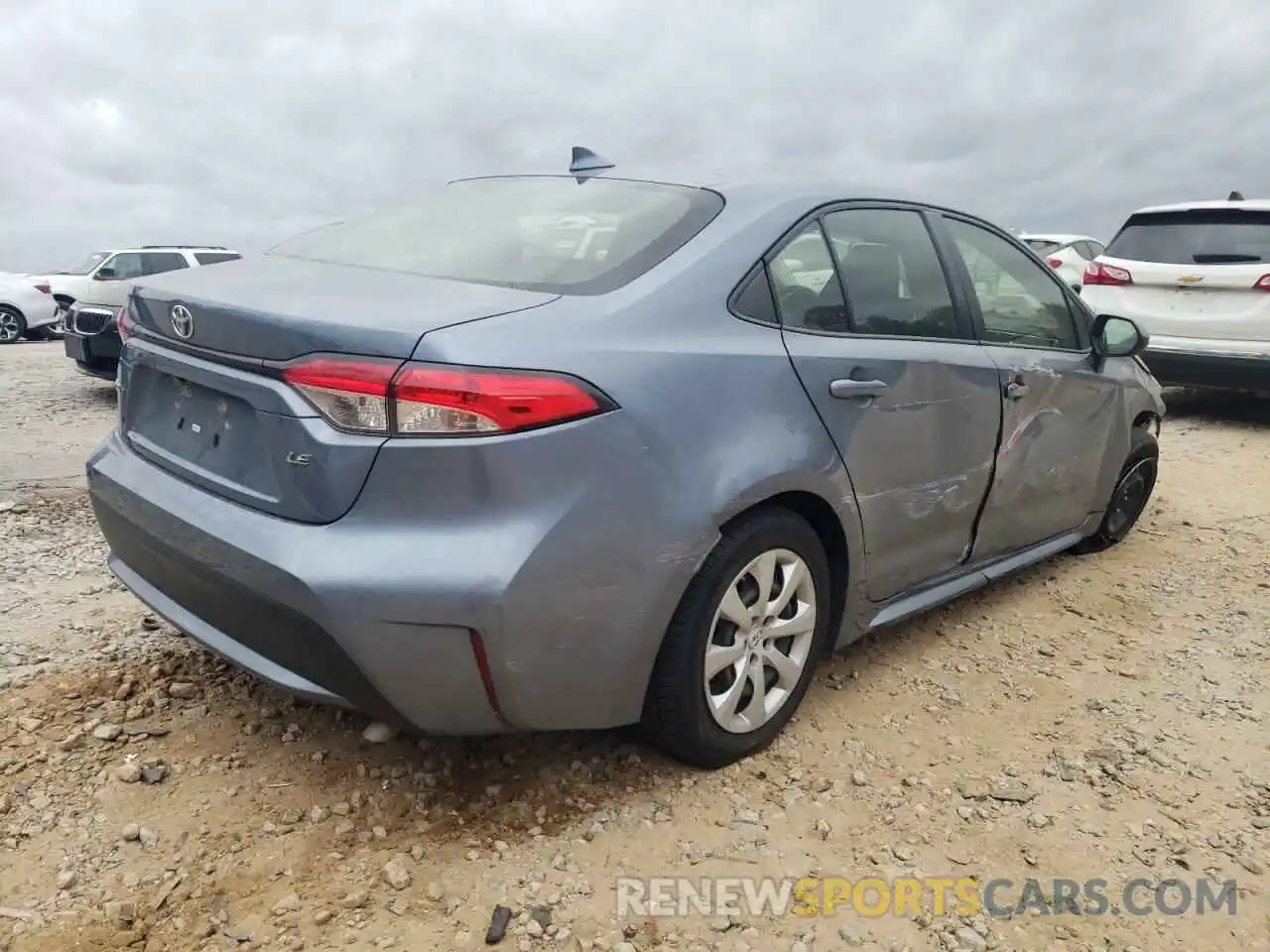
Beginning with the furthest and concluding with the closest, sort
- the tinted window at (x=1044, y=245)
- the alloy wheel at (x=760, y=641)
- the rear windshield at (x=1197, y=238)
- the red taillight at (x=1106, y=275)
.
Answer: the tinted window at (x=1044, y=245)
the red taillight at (x=1106, y=275)
the rear windshield at (x=1197, y=238)
the alloy wheel at (x=760, y=641)

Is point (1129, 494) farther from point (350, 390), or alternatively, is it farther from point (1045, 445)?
point (350, 390)

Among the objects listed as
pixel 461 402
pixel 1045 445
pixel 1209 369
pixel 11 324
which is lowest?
pixel 11 324

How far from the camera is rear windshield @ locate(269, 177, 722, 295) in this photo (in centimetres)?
235

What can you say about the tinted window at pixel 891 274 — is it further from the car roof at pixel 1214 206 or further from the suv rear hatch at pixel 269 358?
the car roof at pixel 1214 206

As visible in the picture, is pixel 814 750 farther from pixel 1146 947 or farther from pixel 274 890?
pixel 274 890

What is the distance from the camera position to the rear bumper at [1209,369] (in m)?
6.86

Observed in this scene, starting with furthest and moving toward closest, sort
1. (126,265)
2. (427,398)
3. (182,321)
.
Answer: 1. (126,265)
2. (182,321)
3. (427,398)

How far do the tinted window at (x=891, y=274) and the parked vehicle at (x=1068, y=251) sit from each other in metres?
11.8

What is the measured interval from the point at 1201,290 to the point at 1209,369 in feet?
1.92

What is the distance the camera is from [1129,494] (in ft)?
14.7

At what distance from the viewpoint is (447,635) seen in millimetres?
→ 1983

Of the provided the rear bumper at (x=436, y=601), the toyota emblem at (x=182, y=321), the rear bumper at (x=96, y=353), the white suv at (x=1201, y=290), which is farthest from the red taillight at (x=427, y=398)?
the white suv at (x=1201, y=290)

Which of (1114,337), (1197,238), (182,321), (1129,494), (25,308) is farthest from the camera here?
(25,308)

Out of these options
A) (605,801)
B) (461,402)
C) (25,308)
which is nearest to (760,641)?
(605,801)
